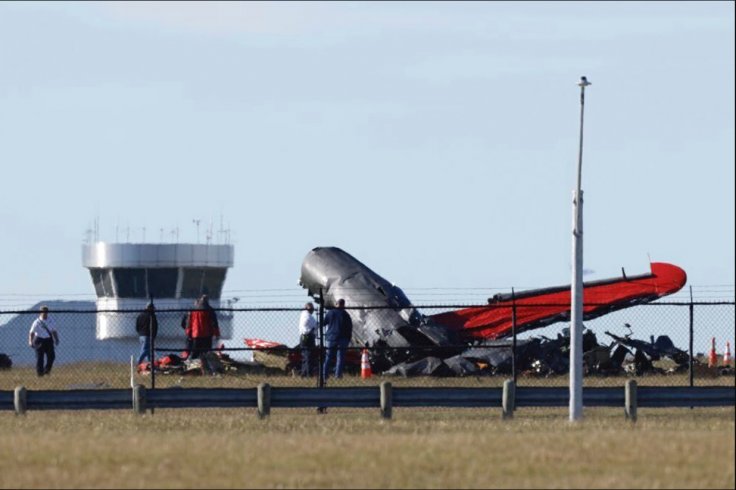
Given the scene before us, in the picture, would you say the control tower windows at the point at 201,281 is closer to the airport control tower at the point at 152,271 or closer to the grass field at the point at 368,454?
the airport control tower at the point at 152,271

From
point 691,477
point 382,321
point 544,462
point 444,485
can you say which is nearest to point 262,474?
point 444,485

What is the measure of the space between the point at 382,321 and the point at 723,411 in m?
15.2

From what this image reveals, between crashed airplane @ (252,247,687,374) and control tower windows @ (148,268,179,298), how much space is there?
68.2m

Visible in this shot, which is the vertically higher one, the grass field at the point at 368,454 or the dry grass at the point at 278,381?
the grass field at the point at 368,454

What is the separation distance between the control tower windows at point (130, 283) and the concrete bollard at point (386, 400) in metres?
85.3

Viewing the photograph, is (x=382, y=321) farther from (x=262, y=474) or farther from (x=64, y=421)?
(x=262, y=474)

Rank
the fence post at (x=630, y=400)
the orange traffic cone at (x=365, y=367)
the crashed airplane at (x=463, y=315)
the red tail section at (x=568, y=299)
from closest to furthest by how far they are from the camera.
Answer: the fence post at (x=630, y=400)
the orange traffic cone at (x=365, y=367)
the crashed airplane at (x=463, y=315)
the red tail section at (x=568, y=299)

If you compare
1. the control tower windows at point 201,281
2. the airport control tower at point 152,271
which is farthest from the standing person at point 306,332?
the control tower windows at point 201,281

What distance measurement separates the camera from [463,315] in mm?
44719

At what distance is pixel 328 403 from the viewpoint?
28.5 m

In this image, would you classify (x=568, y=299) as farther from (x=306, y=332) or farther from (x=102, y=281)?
(x=102, y=281)

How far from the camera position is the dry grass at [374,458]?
747 inches

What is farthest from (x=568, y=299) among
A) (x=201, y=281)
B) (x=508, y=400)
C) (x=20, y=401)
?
(x=201, y=281)

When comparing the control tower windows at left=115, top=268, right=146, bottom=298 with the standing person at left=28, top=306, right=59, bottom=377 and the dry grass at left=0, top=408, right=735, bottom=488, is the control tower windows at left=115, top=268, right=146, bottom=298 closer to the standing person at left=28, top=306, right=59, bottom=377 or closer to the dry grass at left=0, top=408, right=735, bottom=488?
the standing person at left=28, top=306, right=59, bottom=377
